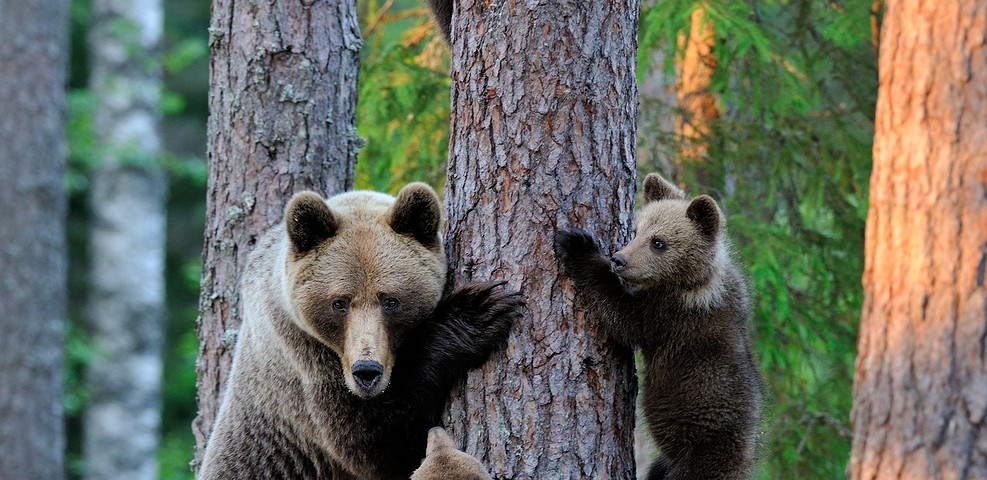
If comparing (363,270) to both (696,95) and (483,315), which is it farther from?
(696,95)

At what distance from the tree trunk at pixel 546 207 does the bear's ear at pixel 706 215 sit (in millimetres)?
390

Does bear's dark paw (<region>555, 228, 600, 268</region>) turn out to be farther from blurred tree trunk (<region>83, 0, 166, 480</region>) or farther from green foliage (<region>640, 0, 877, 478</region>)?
blurred tree trunk (<region>83, 0, 166, 480</region>)

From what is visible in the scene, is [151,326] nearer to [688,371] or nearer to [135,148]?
[135,148]

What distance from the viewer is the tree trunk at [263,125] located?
628cm

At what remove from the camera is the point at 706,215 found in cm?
461

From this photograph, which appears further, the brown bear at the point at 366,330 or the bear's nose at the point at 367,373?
the brown bear at the point at 366,330

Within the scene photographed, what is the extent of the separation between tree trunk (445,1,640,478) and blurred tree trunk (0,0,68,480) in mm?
9410

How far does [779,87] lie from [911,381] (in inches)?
184

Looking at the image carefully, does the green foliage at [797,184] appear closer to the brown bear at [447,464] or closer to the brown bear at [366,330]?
the brown bear at [366,330]

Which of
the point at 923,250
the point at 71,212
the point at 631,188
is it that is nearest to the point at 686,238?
the point at 631,188

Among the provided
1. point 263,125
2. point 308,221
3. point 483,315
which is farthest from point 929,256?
point 263,125

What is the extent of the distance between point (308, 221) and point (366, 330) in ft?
2.09

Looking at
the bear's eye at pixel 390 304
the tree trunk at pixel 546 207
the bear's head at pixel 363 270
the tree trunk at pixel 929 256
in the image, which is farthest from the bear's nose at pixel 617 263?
the tree trunk at pixel 929 256

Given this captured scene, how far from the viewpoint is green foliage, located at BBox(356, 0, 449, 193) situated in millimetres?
7617
